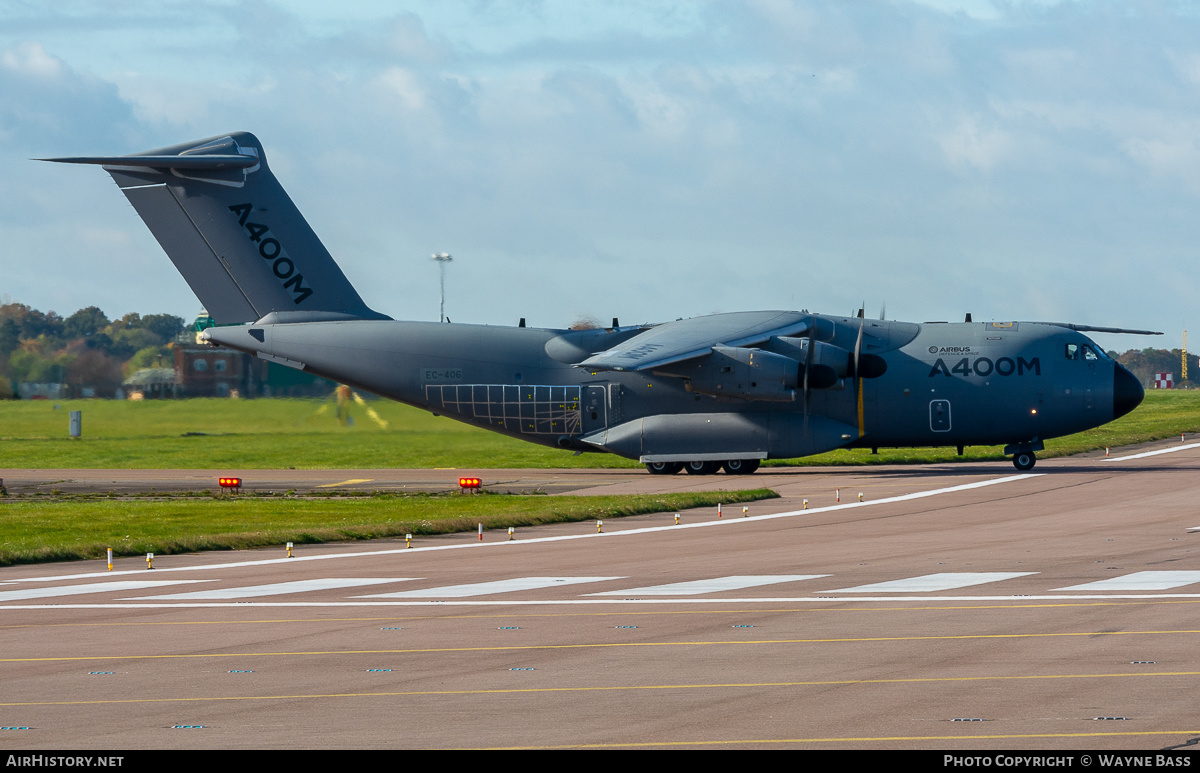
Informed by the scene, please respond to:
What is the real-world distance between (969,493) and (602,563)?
15.7 metres

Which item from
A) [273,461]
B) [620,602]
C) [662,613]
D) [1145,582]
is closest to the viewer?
[662,613]

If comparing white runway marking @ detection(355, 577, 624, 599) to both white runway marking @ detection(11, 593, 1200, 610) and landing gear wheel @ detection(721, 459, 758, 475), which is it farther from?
landing gear wheel @ detection(721, 459, 758, 475)

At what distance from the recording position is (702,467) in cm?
4100

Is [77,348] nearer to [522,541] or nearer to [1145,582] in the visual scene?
[522,541]

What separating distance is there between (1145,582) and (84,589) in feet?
45.7

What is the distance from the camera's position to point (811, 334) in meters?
39.7

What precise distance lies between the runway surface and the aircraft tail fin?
1843 cm

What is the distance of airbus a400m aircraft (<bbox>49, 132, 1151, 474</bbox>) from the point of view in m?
38.8

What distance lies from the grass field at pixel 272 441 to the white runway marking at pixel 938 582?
2663 centimetres

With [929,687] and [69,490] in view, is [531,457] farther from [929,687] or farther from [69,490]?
[929,687]

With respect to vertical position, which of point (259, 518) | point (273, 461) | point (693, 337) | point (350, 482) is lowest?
point (259, 518)

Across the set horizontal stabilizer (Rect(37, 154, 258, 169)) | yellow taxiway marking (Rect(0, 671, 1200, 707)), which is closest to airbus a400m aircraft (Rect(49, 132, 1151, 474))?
horizontal stabilizer (Rect(37, 154, 258, 169))

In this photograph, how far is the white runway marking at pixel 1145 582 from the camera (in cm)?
1561

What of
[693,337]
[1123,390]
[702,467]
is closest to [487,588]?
[693,337]
